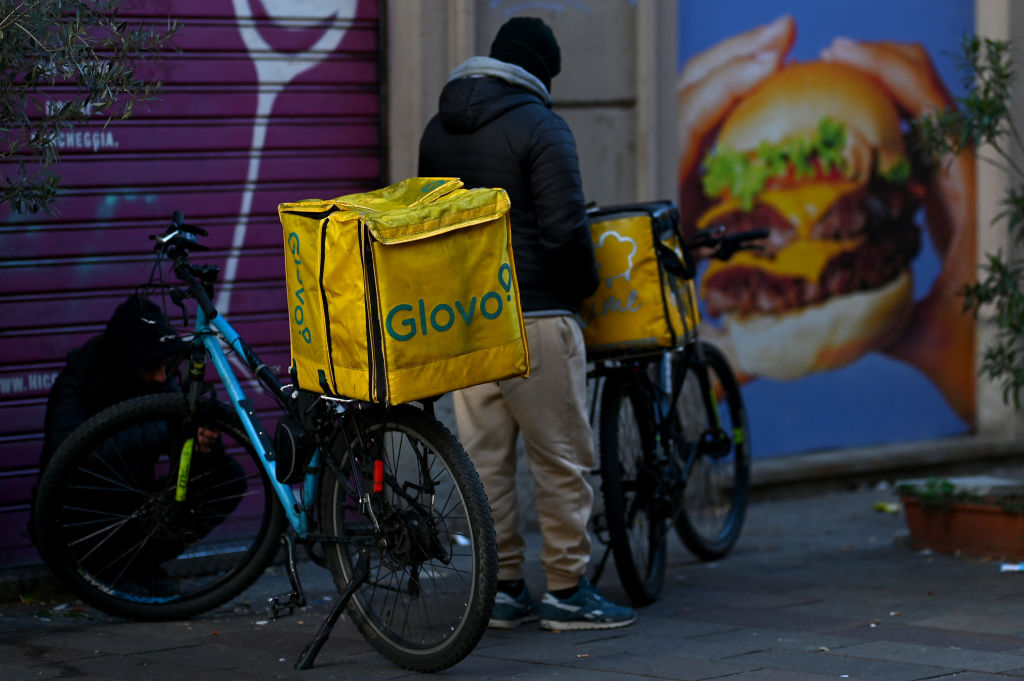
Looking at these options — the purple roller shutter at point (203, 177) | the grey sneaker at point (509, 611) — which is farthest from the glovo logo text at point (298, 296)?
the purple roller shutter at point (203, 177)

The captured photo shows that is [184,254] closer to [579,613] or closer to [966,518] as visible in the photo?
[579,613]

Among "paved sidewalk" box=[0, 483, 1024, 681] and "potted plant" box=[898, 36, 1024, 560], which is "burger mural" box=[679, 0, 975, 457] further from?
"paved sidewalk" box=[0, 483, 1024, 681]

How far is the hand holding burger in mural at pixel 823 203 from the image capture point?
27.3ft

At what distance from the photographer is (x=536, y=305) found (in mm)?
5309

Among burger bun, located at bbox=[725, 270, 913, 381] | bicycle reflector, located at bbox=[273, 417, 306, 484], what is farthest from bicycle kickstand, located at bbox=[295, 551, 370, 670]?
burger bun, located at bbox=[725, 270, 913, 381]

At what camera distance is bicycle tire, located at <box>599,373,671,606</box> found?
5742 millimetres

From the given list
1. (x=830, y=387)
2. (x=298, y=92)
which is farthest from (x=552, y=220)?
(x=830, y=387)

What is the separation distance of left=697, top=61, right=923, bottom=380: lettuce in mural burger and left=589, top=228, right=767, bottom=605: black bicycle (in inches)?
61.1

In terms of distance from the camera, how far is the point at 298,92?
6.94 meters

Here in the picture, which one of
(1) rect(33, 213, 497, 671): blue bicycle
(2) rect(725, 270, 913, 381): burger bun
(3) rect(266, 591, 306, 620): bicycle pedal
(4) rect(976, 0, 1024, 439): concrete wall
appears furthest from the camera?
(4) rect(976, 0, 1024, 439): concrete wall

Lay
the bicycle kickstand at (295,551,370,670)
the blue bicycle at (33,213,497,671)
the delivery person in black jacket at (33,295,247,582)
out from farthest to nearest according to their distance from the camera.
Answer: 1. the delivery person in black jacket at (33,295,247,582)
2. the bicycle kickstand at (295,551,370,670)
3. the blue bicycle at (33,213,497,671)

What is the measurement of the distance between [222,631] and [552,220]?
182 centimetres

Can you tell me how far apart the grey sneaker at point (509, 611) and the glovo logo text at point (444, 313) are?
1.30m

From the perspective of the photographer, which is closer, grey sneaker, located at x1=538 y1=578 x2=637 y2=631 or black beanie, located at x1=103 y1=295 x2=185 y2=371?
grey sneaker, located at x1=538 y1=578 x2=637 y2=631
